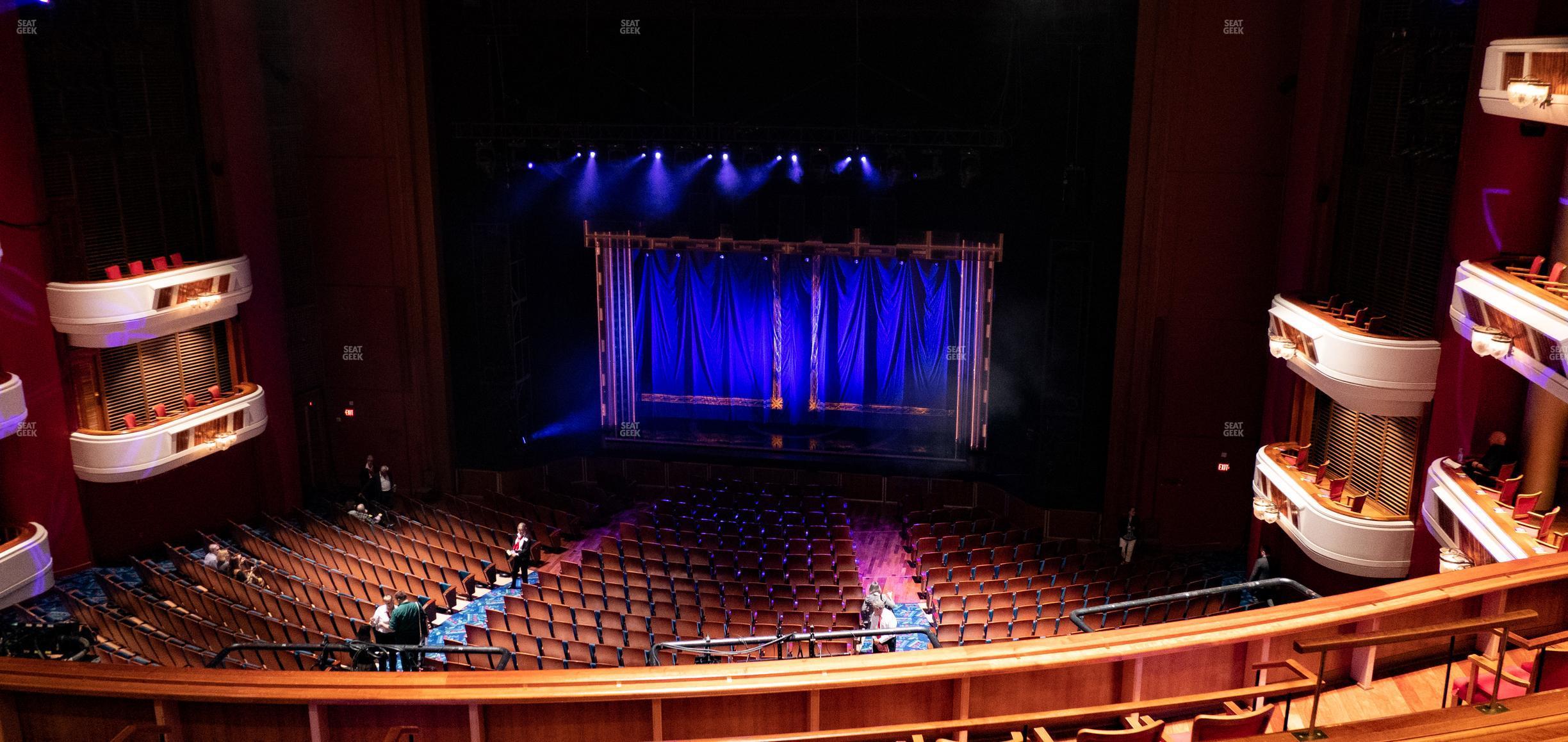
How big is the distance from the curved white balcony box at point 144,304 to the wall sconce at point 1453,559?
526 inches

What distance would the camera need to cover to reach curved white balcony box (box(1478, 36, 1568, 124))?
7305 mm

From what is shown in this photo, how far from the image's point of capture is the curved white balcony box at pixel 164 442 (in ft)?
42.3

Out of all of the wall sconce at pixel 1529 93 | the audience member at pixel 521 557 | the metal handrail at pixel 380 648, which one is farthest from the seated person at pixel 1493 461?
the audience member at pixel 521 557

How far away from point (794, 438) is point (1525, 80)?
1147cm

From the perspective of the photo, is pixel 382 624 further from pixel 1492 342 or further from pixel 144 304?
pixel 1492 342

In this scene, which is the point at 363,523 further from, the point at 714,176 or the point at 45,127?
the point at 714,176

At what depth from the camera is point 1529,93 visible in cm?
748

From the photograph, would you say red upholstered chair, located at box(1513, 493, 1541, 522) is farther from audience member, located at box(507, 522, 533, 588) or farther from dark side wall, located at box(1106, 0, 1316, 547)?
audience member, located at box(507, 522, 533, 588)

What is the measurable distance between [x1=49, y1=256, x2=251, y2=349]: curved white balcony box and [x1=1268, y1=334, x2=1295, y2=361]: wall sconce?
12376 mm

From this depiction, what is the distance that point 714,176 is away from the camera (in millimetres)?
16484

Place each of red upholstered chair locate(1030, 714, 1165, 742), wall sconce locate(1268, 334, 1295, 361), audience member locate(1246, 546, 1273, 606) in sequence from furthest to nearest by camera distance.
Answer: wall sconce locate(1268, 334, 1295, 361), audience member locate(1246, 546, 1273, 606), red upholstered chair locate(1030, 714, 1165, 742)

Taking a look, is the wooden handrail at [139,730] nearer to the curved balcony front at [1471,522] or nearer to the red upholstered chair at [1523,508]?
the curved balcony front at [1471,522]

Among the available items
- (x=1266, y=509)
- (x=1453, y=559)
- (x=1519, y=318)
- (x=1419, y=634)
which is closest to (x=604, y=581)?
(x=1266, y=509)

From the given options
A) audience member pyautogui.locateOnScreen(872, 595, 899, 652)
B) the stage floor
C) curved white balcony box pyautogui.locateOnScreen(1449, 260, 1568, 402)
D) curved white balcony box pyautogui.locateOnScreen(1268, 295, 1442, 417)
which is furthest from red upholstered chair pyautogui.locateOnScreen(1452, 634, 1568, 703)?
the stage floor
